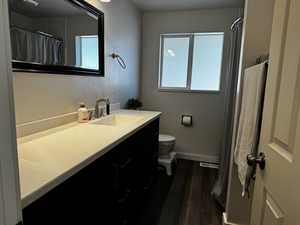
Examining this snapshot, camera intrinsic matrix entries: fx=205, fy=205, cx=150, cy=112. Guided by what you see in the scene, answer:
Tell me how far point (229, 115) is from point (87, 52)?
163 cm

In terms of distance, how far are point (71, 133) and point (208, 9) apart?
277cm

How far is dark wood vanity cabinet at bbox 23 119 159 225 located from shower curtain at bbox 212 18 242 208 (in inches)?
33.1

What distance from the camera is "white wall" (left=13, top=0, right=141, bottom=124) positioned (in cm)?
134

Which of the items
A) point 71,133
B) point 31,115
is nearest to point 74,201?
point 71,133

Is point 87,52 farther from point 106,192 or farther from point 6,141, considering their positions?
point 6,141

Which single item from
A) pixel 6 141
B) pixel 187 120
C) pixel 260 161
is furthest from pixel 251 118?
pixel 187 120

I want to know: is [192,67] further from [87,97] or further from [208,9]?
[87,97]

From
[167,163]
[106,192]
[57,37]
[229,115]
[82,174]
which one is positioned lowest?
[167,163]

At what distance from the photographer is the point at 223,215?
2006 millimetres

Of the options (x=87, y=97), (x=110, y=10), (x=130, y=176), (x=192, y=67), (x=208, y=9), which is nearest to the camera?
(x=130, y=176)

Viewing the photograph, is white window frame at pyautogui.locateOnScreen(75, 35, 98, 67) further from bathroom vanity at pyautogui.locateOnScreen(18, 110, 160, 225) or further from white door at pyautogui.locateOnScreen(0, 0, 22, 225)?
white door at pyautogui.locateOnScreen(0, 0, 22, 225)

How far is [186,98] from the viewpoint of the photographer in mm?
3410

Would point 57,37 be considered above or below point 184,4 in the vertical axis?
below

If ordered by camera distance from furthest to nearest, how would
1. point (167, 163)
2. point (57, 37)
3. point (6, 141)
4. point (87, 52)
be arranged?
point (167, 163) < point (87, 52) < point (57, 37) < point (6, 141)
